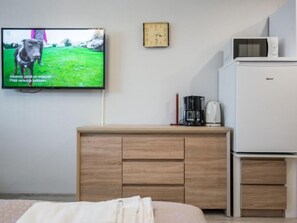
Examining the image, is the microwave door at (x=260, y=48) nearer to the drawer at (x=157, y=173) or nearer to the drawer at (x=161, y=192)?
the drawer at (x=157, y=173)

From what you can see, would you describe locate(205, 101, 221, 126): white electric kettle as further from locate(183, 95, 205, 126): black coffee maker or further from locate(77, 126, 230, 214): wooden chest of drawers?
locate(77, 126, 230, 214): wooden chest of drawers

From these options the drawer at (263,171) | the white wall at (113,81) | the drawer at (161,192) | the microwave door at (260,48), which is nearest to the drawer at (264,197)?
the drawer at (263,171)

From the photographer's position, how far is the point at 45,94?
11.1 feet

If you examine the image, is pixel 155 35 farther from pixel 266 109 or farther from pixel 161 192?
pixel 161 192

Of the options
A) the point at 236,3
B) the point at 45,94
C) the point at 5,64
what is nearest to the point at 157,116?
the point at 45,94

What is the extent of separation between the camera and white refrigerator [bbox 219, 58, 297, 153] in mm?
2582

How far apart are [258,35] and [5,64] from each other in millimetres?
3069

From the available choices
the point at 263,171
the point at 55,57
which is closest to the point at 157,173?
the point at 263,171

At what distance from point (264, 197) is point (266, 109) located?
33.4 inches

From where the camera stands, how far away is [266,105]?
2602 mm

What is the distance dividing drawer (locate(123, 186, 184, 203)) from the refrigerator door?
729 millimetres

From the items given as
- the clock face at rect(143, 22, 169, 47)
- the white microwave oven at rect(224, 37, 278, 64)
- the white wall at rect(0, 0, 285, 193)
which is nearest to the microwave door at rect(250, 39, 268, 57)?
the white microwave oven at rect(224, 37, 278, 64)

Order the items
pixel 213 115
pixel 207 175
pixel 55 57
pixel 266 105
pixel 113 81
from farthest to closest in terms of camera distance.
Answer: pixel 113 81
pixel 55 57
pixel 213 115
pixel 207 175
pixel 266 105

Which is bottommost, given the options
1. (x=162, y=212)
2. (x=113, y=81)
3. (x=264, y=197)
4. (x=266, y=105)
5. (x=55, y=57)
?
(x=264, y=197)
